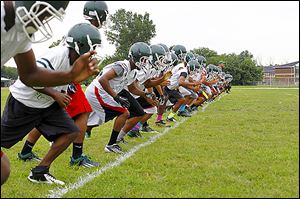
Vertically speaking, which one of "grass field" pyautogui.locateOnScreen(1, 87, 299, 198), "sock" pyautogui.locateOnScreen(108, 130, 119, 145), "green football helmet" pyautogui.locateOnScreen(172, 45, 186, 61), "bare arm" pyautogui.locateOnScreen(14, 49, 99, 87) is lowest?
"grass field" pyautogui.locateOnScreen(1, 87, 299, 198)

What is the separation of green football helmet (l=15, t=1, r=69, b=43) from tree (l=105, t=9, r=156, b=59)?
7038 cm

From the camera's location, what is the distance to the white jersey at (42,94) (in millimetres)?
5047

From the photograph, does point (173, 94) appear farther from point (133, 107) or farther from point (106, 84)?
point (106, 84)

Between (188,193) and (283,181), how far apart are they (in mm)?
A: 1158

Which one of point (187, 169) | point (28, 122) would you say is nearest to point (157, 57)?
point (187, 169)

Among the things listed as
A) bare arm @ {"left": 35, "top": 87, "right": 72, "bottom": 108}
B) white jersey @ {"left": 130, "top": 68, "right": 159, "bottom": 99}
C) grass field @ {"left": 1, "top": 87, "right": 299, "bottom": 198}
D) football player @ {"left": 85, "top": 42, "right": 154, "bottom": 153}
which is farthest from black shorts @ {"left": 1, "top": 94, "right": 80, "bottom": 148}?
white jersey @ {"left": 130, "top": 68, "right": 159, "bottom": 99}

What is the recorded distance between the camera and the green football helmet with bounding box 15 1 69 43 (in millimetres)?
3003

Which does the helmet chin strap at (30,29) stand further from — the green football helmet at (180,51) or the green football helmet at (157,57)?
the green football helmet at (180,51)

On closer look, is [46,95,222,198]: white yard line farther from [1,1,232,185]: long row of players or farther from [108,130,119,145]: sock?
[108,130,119,145]: sock

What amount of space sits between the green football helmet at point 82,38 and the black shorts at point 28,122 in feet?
2.37

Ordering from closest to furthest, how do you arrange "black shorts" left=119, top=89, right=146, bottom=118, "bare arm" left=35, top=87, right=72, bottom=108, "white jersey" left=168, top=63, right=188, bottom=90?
"bare arm" left=35, top=87, right=72, bottom=108
"black shorts" left=119, top=89, right=146, bottom=118
"white jersey" left=168, top=63, right=188, bottom=90

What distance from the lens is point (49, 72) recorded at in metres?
3.80

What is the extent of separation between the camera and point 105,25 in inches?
269

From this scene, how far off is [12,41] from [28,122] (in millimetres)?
1915
